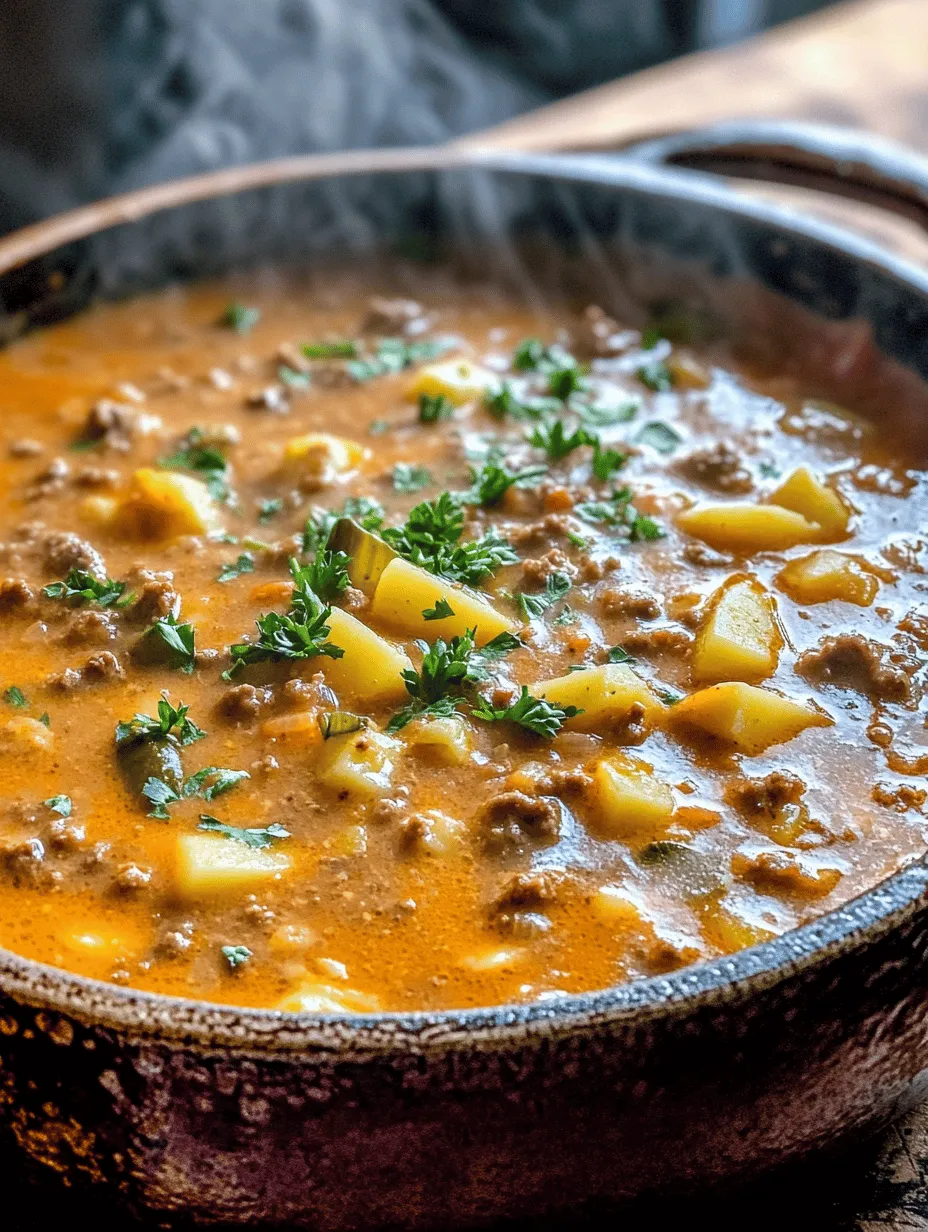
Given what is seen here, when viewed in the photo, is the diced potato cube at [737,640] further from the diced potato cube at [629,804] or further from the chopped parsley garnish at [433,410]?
the chopped parsley garnish at [433,410]

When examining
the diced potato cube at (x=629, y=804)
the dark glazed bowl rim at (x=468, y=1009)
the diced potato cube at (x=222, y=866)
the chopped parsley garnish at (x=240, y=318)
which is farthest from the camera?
the chopped parsley garnish at (x=240, y=318)

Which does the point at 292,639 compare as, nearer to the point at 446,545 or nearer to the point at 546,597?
the point at 446,545

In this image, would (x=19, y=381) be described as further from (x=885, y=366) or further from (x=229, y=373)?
Answer: (x=885, y=366)

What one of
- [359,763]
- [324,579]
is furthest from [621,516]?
[359,763]

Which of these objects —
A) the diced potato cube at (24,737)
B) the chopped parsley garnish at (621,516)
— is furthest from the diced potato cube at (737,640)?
the diced potato cube at (24,737)

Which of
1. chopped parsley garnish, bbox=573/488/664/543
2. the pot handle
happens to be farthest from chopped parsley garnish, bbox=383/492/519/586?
the pot handle

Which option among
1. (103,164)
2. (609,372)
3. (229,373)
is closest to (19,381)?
(229,373)
